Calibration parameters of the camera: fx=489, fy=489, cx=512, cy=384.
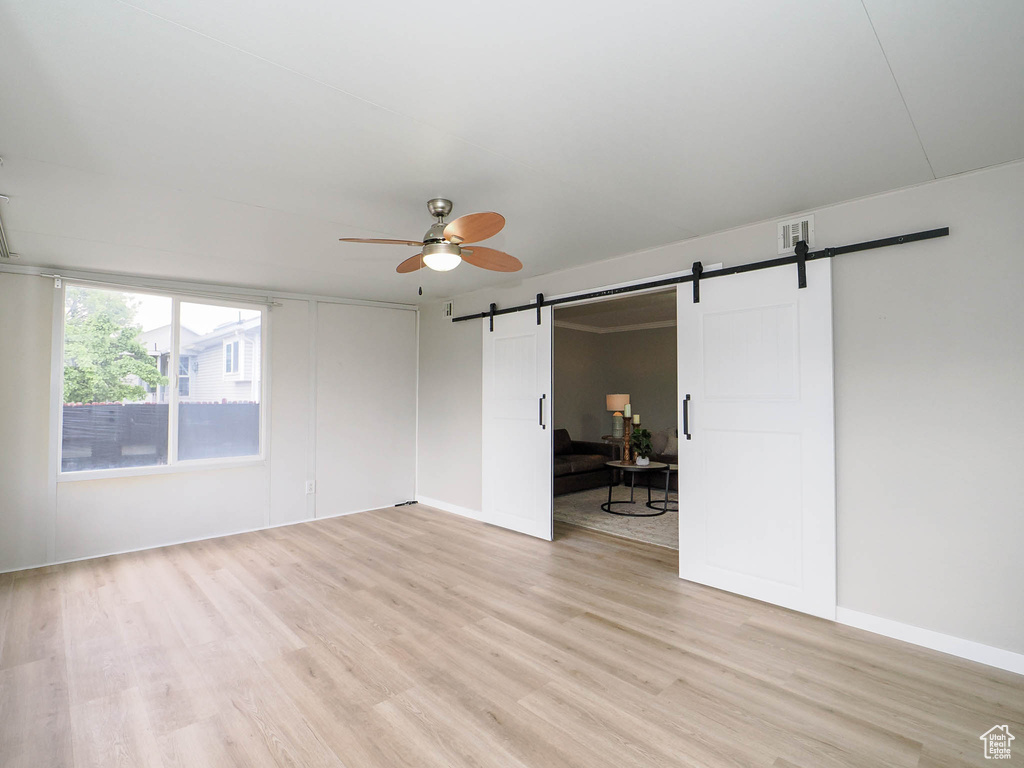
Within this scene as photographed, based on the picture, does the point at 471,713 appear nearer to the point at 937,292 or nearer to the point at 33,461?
the point at 937,292

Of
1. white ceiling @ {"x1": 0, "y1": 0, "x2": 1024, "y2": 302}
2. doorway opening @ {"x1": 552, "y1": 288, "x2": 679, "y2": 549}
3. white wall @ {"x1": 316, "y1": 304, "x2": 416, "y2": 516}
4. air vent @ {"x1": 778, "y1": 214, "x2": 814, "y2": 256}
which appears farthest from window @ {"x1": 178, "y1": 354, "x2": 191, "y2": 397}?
air vent @ {"x1": 778, "y1": 214, "x2": 814, "y2": 256}

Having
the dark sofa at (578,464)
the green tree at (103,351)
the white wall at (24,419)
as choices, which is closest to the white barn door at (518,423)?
the dark sofa at (578,464)

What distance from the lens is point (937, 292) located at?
106 inches

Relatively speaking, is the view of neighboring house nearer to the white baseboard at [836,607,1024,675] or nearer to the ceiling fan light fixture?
the ceiling fan light fixture

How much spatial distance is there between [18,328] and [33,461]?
1.13m

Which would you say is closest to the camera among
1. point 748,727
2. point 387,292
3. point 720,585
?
point 748,727

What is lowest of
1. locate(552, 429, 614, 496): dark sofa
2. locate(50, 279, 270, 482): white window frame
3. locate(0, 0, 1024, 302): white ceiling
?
locate(552, 429, 614, 496): dark sofa

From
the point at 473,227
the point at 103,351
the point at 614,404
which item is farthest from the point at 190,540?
the point at 614,404

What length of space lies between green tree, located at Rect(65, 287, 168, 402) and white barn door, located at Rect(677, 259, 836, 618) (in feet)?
16.2

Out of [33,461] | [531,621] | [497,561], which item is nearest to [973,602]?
[531,621]

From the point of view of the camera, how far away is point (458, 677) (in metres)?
2.45

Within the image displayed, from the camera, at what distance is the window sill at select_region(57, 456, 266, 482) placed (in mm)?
4316

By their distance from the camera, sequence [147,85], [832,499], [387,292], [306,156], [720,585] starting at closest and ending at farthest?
[147,85], [306,156], [832,499], [720,585], [387,292]

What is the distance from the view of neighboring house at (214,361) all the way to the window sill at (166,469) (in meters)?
0.63
